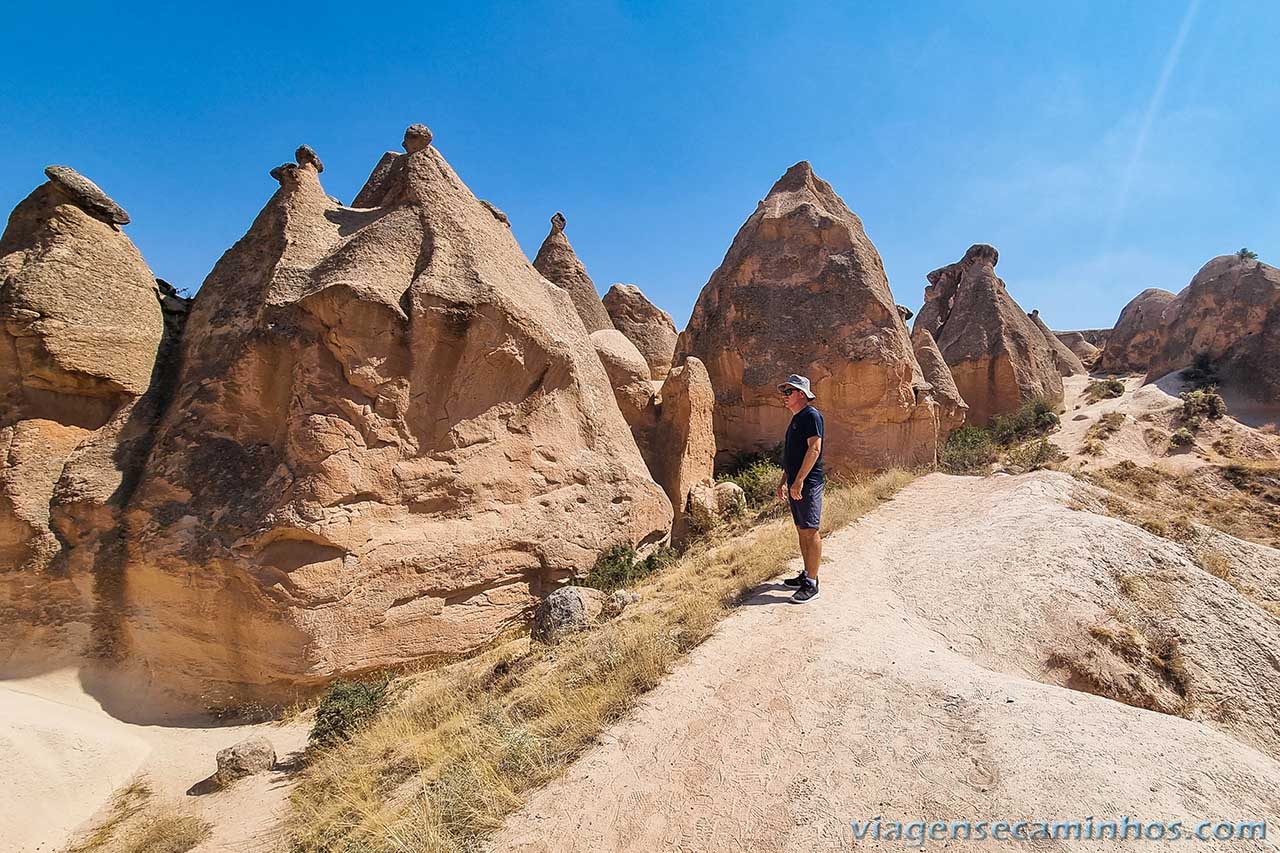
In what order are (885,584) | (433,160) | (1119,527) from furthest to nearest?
(433,160)
(1119,527)
(885,584)

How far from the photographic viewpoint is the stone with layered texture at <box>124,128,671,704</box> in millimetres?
5160

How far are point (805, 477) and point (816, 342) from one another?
781 cm

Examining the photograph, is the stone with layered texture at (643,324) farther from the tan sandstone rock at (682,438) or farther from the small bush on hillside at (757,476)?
the tan sandstone rock at (682,438)

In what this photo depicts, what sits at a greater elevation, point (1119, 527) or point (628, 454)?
point (628, 454)

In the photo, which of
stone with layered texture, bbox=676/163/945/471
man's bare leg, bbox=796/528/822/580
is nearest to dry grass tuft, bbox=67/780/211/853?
man's bare leg, bbox=796/528/822/580

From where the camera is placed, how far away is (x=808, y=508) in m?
4.69

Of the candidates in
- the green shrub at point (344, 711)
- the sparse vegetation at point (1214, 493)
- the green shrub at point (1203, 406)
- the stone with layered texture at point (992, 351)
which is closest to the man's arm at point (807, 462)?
the green shrub at point (344, 711)

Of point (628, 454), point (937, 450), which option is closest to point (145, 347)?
point (628, 454)

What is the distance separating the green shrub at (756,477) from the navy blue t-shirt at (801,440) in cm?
417

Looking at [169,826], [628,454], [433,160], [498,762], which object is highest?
[433,160]

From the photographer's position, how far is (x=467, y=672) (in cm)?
521

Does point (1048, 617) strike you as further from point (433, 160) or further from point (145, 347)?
point (145, 347)

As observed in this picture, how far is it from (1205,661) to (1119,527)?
1.89m

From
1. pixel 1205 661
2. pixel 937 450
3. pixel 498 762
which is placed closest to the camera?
pixel 498 762
